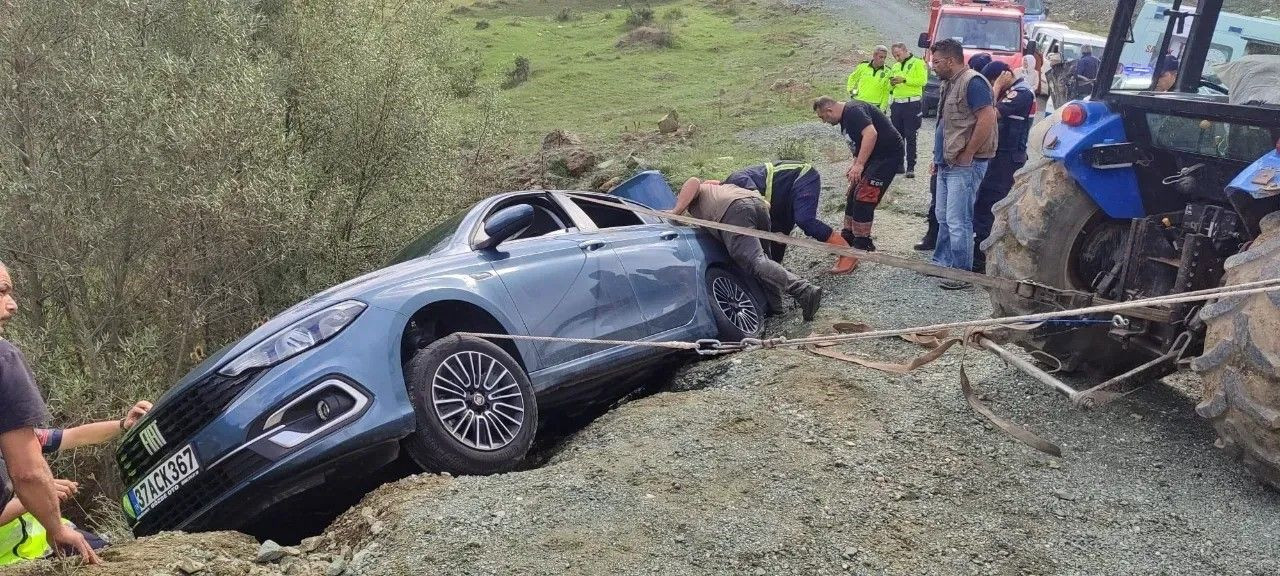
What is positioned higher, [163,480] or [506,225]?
[506,225]

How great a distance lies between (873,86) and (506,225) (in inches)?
340

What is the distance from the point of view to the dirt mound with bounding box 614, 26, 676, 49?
1291 inches

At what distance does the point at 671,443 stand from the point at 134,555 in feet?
7.73

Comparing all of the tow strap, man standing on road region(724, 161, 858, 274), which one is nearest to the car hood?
the tow strap

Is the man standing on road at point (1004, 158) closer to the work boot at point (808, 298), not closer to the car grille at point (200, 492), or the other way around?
the work boot at point (808, 298)

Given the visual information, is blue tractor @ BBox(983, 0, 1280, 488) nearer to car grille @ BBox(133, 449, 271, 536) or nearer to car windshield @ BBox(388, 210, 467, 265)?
car windshield @ BBox(388, 210, 467, 265)

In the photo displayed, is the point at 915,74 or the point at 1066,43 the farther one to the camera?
the point at 1066,43

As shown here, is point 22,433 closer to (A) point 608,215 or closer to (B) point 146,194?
(A) point 608,215

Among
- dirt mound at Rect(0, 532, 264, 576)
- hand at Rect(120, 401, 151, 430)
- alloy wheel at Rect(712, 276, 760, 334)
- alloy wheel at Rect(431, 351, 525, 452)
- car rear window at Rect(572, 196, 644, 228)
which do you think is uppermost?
car rear window at Rect(572, 196, 644, 228)

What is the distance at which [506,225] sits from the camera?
5438 millimetres

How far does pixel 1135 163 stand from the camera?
535cm

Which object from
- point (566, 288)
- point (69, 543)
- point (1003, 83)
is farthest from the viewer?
point (1003, 83)

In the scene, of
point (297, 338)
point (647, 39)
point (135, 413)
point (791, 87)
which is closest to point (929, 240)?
point (297, 338)

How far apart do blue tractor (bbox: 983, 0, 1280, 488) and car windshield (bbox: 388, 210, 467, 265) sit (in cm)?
321
